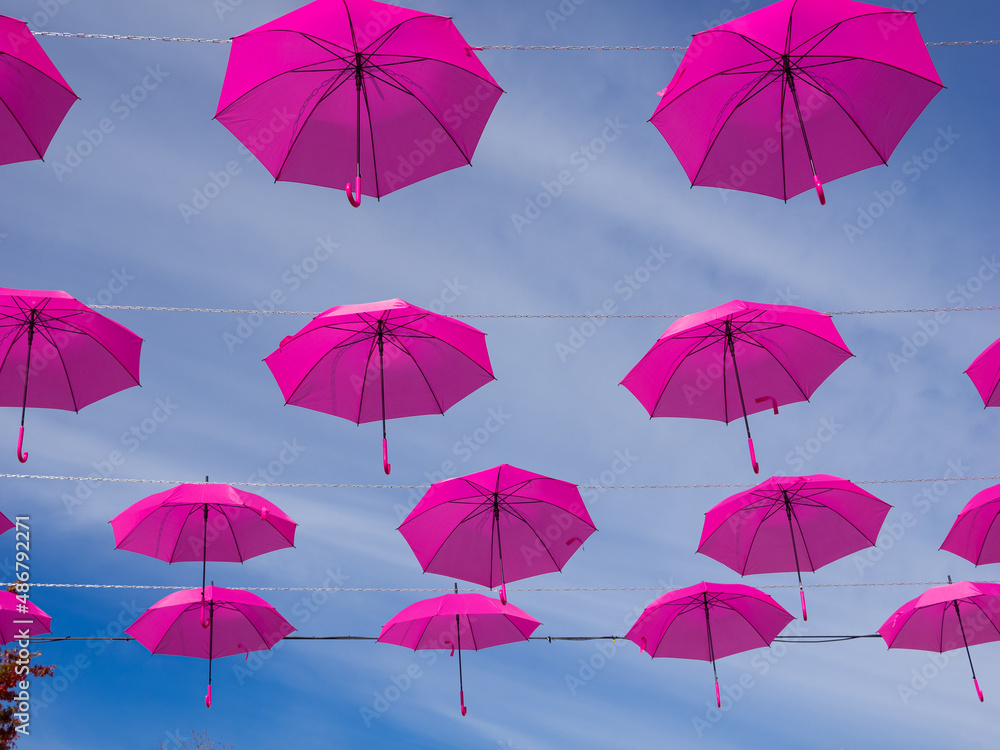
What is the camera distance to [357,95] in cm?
792

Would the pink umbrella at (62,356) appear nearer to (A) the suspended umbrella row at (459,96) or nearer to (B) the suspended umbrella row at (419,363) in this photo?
(B) the suspended umbrella row at (419,363)

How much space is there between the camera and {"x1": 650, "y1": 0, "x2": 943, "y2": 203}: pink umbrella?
749cm

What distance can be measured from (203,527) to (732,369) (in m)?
7.52

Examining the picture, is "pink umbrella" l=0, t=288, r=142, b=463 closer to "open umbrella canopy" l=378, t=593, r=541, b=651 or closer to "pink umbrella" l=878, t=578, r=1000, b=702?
"open umbrella canopy" l=378, t=593, r=541, b=651

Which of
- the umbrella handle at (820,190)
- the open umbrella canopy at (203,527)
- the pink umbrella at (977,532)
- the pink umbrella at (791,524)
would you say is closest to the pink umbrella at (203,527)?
the open umbrella canopy at (203,527)

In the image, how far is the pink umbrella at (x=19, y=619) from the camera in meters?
12.0

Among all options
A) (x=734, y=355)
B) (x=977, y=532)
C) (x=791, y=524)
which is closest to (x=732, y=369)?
(x=734, y=355)

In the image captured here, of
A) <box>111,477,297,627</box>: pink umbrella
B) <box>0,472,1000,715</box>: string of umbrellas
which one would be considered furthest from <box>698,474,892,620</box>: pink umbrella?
<box>111,477,297,627</box>: pink umbrella

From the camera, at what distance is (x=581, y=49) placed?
838cm

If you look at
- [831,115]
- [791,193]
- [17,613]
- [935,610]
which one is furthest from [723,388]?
[17,613]

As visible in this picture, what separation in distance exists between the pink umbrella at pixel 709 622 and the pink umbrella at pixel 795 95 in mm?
6684

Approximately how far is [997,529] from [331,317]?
934cm

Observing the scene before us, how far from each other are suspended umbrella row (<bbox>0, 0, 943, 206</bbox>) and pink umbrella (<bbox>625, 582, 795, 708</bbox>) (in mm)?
6691

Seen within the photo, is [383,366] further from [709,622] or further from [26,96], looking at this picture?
[709,622]
